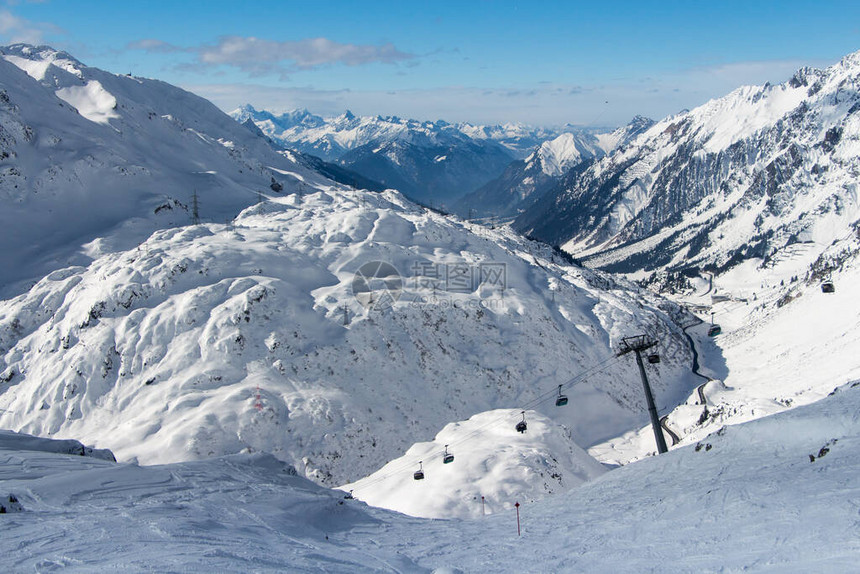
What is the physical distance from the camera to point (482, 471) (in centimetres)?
3878

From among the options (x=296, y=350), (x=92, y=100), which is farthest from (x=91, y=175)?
(x=296, y=350)

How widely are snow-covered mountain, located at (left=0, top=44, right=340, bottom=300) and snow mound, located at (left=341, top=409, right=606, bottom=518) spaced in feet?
167

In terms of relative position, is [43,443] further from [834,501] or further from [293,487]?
[834,501]

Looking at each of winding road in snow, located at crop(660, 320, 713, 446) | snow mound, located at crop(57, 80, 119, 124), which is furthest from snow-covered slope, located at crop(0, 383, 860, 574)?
snow mound, located at crop(57, 80, 119, 124)

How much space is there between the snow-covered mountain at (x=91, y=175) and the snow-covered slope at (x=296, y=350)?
32.7 ft

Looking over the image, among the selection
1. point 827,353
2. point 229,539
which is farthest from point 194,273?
point 827,353

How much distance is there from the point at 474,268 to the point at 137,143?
73075 millimetres

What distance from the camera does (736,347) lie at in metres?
116

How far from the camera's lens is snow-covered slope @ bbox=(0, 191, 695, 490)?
47469 mm

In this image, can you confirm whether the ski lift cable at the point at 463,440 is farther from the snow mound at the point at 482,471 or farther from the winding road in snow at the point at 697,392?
the winding road in snow at the point at 697,392

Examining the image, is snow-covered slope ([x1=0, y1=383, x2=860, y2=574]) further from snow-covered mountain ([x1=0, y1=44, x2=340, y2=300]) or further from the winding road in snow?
snow-covered mountain ([x1=0, y1=44, x2=340, y2=300])

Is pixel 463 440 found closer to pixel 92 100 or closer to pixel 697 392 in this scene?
pixel 697 392

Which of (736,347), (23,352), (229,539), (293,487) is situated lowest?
(736,347)

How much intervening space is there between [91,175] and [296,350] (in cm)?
5263
